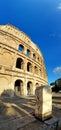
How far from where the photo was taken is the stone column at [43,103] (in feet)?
14.1

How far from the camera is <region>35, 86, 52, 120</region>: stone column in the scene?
14.1 feet

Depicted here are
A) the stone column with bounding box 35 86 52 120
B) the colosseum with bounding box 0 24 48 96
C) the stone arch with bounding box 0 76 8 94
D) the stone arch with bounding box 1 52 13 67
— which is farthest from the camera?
the stone arch with bounding box 1 52 13 67

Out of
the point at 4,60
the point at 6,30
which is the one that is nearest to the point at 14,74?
the point at 4,60

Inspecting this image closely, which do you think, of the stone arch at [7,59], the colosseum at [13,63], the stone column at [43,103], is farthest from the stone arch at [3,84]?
the stone column at [43,103]

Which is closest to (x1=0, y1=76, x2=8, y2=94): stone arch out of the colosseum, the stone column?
the colosseum

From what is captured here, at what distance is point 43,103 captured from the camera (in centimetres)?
436

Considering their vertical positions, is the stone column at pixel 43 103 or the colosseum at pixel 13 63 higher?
the colosseum at pixel 13 63

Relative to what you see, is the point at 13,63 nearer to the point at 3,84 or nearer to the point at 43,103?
the point at 3,84

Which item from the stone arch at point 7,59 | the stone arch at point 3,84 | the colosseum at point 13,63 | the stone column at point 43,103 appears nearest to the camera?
the stone column at point 43,103

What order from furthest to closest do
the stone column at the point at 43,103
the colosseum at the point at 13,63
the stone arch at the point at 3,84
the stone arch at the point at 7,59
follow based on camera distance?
the stone arch at the point at 7,59 → the colosseum at the point at 13,63 → the stone arch at the point at 3,84 → the stone column at the point at 43,103

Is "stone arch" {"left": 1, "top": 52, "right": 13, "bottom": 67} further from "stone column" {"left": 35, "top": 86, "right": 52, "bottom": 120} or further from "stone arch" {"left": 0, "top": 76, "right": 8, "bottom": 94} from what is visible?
"stone column" {"left": 35, "top": 86, "right": 52, "bottom": 120}

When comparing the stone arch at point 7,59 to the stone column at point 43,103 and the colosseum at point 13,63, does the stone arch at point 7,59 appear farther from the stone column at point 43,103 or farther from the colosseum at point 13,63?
the stone column at point 43,103

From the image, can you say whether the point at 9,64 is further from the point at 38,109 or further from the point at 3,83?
the point at 38,109

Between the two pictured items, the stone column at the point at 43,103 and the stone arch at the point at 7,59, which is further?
the stone arch at the point at 7,59
